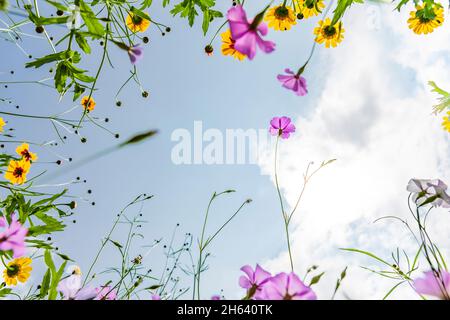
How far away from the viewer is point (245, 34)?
467 millimetres

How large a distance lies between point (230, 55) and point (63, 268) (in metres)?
0.91

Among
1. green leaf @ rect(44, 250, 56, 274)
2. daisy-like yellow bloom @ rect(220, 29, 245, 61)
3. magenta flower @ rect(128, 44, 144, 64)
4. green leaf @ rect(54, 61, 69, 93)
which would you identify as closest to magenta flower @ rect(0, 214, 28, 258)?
green leaf @ rect(44, 250, 56, 274)

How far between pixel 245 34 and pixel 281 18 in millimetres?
991

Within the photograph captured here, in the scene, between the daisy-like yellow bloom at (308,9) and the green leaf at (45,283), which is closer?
the green leaf at (45,283)

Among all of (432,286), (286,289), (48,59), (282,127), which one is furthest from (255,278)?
(48,59)

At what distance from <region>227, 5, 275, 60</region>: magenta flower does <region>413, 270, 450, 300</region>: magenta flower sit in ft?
1.00

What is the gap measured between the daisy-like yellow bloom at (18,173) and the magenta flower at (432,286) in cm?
146

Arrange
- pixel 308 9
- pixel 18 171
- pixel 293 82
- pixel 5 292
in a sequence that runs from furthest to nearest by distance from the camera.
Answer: pixel 18 171 < pixel 308 9 < pixel 5 292 < pixel 293 82

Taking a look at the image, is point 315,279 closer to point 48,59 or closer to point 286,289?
point 286,289

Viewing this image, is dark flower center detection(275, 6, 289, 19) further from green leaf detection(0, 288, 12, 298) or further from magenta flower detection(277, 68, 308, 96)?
green leaf detection(0, 288, 12, 298)

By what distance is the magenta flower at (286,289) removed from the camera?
0.44 meters

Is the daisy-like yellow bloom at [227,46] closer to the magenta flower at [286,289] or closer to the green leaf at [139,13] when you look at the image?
the green leaf at [139,13]

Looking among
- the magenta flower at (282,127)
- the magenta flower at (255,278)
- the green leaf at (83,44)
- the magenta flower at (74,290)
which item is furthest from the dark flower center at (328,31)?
the magenta flower at (74,290)

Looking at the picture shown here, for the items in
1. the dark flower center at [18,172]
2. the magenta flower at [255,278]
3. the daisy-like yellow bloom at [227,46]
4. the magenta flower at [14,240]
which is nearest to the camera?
the magenta flower at [14,240]
